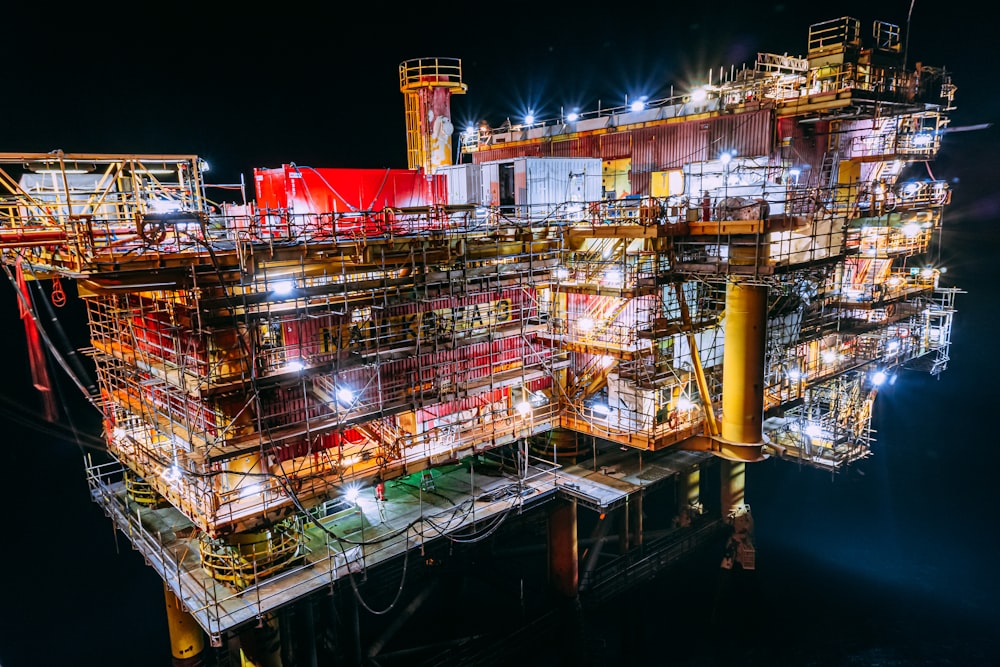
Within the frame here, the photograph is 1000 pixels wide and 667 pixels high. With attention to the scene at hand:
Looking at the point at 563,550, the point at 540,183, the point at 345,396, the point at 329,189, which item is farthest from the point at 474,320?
the point at 563,550

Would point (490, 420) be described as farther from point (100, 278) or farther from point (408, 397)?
point (100, 278)

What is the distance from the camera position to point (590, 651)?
2577 centimetres

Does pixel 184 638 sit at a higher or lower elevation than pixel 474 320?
lower

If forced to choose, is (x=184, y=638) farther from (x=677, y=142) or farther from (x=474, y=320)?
(x=677, y=142)

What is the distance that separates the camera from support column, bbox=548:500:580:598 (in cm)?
2344

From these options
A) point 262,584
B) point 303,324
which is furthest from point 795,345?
point 262,584

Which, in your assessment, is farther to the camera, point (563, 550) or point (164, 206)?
point (563, 550)

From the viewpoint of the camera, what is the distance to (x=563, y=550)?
946 inches

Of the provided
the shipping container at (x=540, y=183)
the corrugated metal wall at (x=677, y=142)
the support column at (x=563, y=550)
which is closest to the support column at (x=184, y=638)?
the support column at (x=563, y=550)

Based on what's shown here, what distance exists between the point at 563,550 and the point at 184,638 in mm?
12503

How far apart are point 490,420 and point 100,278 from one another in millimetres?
12145

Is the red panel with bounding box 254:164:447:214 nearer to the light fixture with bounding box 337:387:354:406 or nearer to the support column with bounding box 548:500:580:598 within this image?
the light fixture with bounding box 337:387:354:406

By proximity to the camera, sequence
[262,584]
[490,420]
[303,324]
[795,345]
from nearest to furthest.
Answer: [262,584] < [303,324] < [490,420] < [795,345]

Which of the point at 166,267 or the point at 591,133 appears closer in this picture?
the point at 166,267
